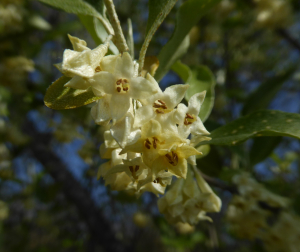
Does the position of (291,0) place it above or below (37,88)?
above

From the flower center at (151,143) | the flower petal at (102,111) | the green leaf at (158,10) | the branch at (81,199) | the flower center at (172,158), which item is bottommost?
the branch at (81,199)

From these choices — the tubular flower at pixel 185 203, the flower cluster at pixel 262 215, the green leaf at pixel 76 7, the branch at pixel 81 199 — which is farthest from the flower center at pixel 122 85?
the branch at pixel 81 199

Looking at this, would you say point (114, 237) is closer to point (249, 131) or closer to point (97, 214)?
point (97, 214)

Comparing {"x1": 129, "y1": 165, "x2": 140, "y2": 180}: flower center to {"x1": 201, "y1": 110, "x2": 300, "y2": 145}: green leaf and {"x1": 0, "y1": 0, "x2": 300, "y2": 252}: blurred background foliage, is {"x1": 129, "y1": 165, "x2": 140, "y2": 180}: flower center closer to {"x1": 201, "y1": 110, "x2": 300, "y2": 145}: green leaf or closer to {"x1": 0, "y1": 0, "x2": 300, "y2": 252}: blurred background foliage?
{"x1": 201, "y1": 110, "x2": 300, "y2": 145}: green leaf

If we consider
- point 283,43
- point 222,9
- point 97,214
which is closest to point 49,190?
point 97,214

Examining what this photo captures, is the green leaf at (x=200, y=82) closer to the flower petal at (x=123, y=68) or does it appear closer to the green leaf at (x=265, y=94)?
the flower petal at (x=123, y=68)

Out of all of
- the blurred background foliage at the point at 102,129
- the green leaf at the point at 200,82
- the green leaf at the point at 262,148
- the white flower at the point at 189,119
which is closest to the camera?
the white flower at the point at 189,119
